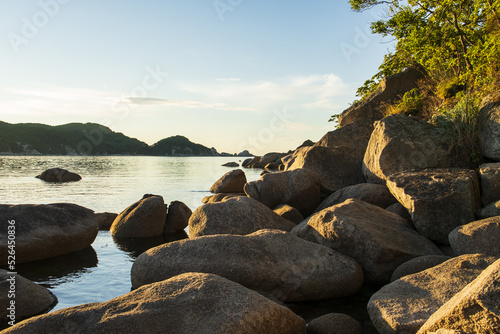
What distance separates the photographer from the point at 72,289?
880 centimetres

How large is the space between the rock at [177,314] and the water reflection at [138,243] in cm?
629

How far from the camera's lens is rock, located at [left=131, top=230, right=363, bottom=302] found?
7.56m

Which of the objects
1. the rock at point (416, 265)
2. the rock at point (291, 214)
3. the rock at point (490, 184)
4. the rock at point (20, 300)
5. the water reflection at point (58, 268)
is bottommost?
the water reflection at point (58, 268)

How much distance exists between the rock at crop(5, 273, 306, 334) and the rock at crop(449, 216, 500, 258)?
14.8ft

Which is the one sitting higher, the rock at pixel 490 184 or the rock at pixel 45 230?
the rock at pixel 490 184

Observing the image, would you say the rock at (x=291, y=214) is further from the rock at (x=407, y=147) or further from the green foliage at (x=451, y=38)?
the green foliage at (x=451, y=38)

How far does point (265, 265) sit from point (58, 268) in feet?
19.1

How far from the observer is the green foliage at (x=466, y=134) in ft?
38.3

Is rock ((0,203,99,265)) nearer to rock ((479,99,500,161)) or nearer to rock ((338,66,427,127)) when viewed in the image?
rock ((479,99,500,161))

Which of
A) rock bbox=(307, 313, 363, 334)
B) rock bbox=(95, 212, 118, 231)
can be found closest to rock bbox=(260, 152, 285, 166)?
rock bbox=(95, 212, 118, 231)

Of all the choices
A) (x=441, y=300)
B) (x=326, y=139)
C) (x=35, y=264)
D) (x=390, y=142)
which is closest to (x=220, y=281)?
(x=441, y=300)

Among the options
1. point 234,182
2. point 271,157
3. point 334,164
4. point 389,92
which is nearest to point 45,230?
point 334,164

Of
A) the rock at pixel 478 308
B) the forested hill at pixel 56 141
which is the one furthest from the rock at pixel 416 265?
the forested hill at pixel 56 141

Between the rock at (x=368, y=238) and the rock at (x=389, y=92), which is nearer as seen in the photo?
the rock at (x=368, y=238)
